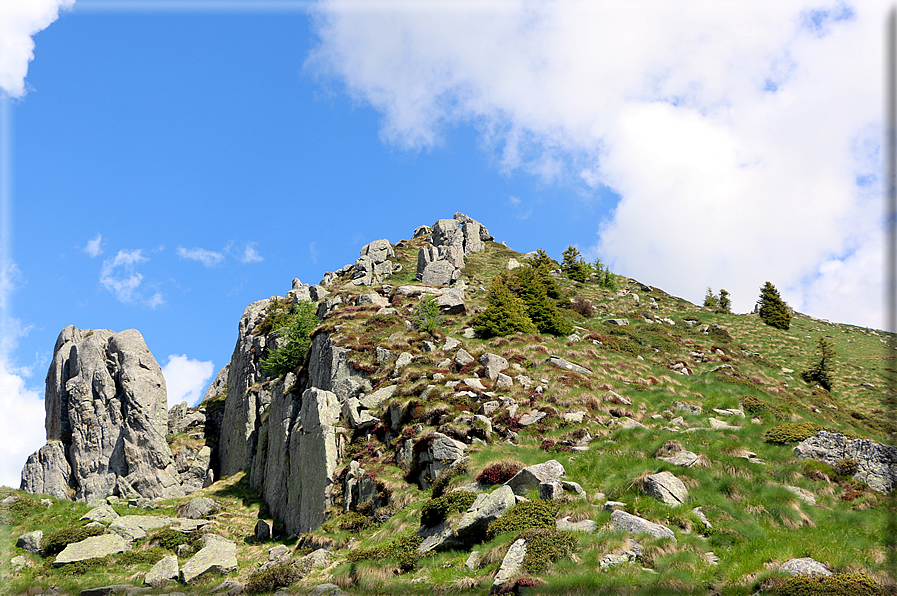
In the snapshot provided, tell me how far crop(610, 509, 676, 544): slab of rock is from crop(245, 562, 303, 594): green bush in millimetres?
12212

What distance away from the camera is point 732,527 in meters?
13.1

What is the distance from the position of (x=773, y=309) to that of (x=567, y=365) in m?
50.2

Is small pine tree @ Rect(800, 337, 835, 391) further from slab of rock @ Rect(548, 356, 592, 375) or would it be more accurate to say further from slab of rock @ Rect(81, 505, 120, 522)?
slab of rock @ Rect(81, 505, 120, 522)

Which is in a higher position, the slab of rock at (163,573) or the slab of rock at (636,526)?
the slab of rock at (636,526)

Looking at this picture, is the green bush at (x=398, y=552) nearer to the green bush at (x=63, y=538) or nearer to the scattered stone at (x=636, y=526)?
the scattered stone at (x=636, y=526)

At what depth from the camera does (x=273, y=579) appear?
17391mm

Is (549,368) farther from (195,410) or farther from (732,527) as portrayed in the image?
(195,410)

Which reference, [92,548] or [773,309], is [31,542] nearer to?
[92,548]

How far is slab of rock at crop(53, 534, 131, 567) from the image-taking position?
24.3 m

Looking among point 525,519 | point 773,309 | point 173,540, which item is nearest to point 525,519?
point 525,519

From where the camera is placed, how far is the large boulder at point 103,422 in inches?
1586

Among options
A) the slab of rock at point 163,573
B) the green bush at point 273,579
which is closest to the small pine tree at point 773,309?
the green bush at point 273,579

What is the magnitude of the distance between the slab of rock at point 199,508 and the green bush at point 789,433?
3727 centimetres

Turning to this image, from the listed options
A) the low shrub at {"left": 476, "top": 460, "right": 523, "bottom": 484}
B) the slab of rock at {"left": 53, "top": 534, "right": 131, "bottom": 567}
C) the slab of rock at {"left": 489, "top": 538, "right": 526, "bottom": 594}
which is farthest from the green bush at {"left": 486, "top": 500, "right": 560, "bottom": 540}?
the slab of rock at {"left": 53, "top": 534, "right": 131, "bottom": 567}
